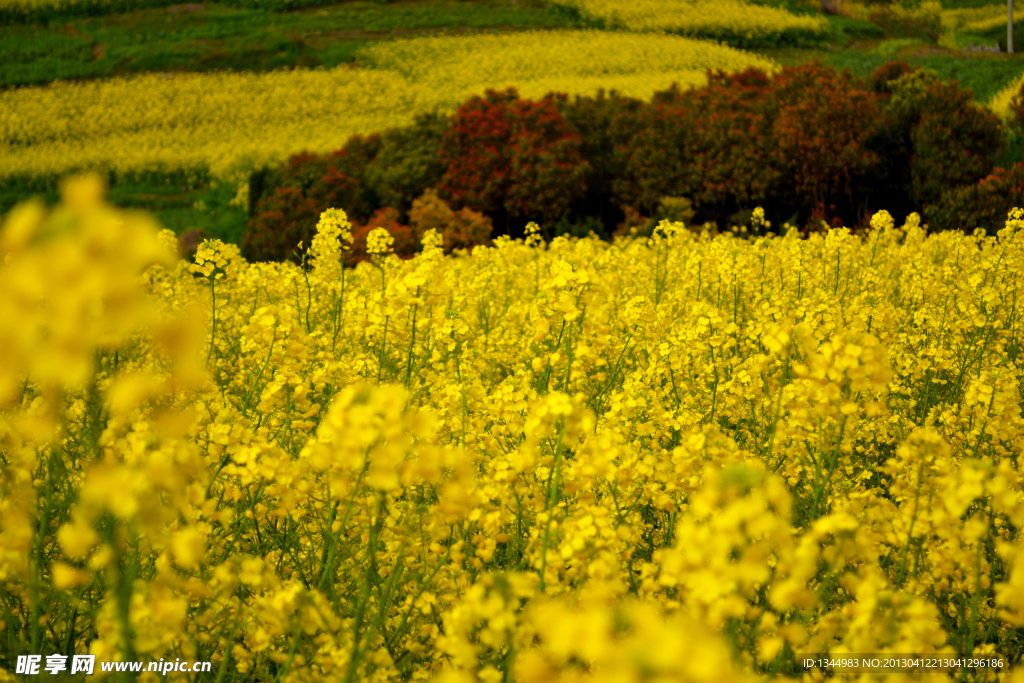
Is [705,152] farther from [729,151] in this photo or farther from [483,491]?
[483,491]

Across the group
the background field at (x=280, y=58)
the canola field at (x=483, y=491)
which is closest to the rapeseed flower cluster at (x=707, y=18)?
the background field at (x=280, y=58)

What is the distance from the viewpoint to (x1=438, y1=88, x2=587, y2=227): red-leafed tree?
1335 centimetres

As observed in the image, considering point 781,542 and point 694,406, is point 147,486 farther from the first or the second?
point 694,406

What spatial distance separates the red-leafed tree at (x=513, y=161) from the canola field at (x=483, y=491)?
8.61 m

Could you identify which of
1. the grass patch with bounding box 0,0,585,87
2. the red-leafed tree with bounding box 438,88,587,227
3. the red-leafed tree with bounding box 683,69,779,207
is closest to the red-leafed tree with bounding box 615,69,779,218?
the red-leafed tree with bounding box 683,69,779,207

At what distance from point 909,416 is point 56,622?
385cm

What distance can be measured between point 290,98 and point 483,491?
27846 mm

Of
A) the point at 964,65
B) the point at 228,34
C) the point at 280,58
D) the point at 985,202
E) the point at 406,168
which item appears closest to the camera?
the point at 985,202

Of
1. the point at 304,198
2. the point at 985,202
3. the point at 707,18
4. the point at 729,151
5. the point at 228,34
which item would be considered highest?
the point at 707,18

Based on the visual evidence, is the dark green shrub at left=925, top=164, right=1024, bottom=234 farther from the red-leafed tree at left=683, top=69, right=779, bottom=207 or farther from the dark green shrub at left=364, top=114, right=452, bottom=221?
the dark green shrub at left=364, top=114, right=452, bottom=221

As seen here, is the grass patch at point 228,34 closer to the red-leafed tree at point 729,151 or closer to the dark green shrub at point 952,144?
the red-leafed tree at point 729,151

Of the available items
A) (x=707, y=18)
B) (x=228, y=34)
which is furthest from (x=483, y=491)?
(x=707, y=18)

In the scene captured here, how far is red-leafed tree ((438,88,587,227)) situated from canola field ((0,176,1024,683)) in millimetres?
8610

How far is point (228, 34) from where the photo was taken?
109 ft
